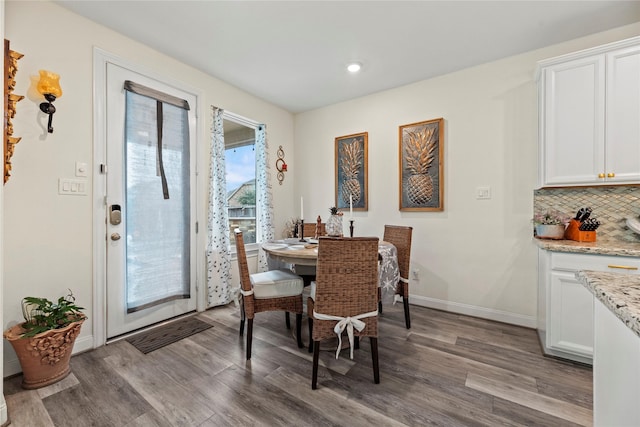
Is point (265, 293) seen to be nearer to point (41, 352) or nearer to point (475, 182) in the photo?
point (41, 352)

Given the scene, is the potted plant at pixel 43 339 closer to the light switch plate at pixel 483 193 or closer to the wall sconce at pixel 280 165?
the wall sconce at pixel 280 165

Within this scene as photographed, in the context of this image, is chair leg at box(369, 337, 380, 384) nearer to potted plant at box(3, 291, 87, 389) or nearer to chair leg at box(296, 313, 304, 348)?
chair leg at box(296, 313, 304, 348)

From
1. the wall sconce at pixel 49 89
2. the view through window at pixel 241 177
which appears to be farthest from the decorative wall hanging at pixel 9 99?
the view through window at pixel 241 177

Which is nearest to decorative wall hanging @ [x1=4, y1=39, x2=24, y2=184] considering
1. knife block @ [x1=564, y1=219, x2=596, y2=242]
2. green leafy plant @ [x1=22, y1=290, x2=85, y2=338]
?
green leafy plant @ [x1=22, y1=290, x2=85, y2=338]

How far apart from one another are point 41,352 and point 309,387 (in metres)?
1.71

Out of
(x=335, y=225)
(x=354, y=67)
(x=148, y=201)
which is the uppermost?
(x=354, y=67)

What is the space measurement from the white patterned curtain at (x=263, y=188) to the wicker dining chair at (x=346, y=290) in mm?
2139

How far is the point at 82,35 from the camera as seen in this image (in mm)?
2154

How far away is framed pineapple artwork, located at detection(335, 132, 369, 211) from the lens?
360 centimetres

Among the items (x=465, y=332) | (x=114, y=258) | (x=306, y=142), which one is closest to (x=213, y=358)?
(x=114, y=258)

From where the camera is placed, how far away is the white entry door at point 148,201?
7.70 feet

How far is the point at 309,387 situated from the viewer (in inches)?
69.4

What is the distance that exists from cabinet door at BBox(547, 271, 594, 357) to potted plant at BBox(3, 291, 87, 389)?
3.42 metres

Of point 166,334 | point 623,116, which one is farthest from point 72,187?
point 623,116
